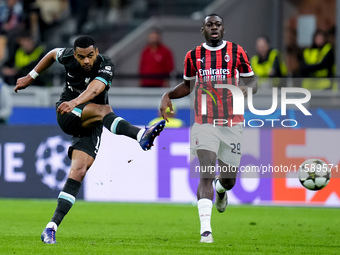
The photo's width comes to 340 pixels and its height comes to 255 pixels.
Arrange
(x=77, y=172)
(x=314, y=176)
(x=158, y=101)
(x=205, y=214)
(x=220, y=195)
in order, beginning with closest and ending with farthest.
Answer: (x=205, y=214)
(x=77, y=172)
(x=314, y=176)
(x=220, y=195)
(x=158, y=101)

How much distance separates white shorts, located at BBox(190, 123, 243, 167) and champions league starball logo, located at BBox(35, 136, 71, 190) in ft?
17.7

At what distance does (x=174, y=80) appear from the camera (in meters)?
17.2

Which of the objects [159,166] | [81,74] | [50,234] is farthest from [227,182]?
[159,166]

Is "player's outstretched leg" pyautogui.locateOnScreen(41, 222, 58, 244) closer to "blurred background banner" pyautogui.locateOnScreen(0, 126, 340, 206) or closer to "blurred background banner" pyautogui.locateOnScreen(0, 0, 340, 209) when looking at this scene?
"blurred background banner" pyautogui.locateOnScreen(0, 0, 340, 209)

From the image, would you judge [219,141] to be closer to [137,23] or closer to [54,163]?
[54,163]

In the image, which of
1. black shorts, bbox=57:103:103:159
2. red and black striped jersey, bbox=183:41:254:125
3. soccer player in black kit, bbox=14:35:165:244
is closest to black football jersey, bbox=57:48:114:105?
soccer player in black kit, bbox=14:35:165:244

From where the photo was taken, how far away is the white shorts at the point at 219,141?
9477mm

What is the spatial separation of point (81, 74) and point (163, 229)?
2750 millimetres

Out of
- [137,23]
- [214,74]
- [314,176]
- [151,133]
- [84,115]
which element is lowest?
[151,133]

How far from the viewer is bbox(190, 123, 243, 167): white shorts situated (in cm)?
948

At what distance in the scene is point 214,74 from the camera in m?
9.49

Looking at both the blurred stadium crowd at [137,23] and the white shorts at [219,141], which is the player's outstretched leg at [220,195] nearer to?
the white shorts at [219,141]

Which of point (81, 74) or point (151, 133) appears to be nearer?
point (151, 133)

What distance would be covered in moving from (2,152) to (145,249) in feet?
21.6
